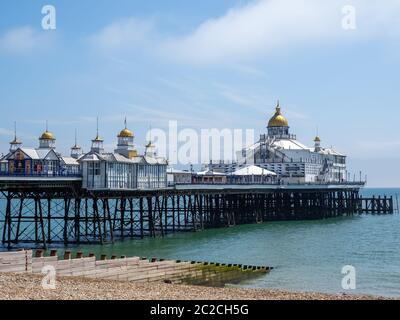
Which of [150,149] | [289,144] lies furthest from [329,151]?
[150,149]

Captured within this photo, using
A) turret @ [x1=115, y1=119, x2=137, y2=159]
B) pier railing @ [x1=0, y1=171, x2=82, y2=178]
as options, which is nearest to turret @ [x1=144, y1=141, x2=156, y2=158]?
turret @ [x1=115, y1=119, x2=137, y2=159]

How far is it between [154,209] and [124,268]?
29.4m

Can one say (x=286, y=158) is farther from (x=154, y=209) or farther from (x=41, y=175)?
(x=41, y=175)

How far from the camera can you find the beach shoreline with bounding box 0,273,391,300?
17.5 m

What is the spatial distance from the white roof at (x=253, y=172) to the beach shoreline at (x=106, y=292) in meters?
58.0

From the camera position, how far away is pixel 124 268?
25516mm

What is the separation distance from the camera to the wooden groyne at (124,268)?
2289 centimetres

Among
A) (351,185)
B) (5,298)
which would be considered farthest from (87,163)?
(351,185)

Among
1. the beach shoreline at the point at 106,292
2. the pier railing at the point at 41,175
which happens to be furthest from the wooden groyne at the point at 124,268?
the pier railing at the point at 41,175

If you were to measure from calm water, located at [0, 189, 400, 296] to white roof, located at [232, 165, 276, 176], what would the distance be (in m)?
15.3

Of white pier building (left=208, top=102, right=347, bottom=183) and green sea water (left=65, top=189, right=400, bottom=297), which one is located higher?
white pier building (left=208, top=102, right=347, bottom=183)

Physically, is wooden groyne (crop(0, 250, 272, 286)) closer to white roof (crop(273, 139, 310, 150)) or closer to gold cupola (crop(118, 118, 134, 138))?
gold cupola (crop(118, 118, 134, 138))
